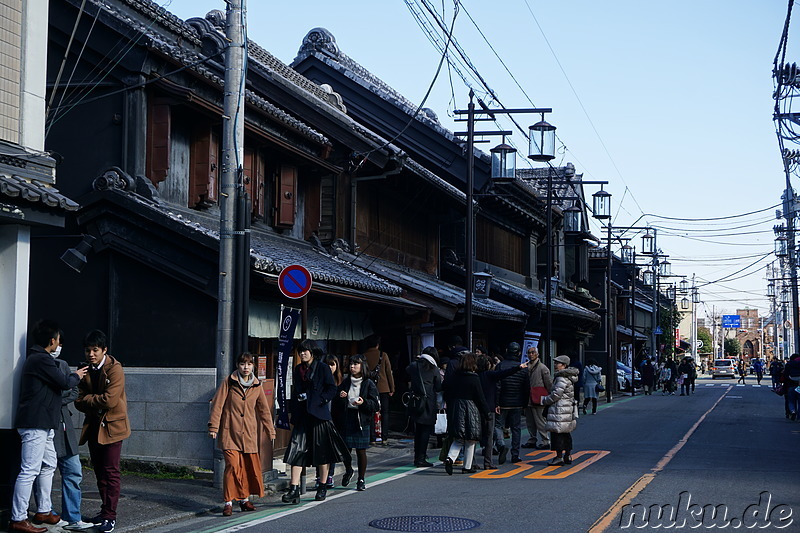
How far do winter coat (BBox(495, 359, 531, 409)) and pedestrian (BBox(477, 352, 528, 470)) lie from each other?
0.56m

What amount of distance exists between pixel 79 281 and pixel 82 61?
136 inches

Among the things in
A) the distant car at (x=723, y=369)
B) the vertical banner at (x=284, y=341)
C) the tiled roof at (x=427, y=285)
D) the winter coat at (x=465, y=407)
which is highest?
the tiled roof at (x=427, y=285)

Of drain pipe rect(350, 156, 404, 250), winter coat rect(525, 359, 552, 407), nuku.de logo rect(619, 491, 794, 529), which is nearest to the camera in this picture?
nuku.de logo rect(619, 491, 794, 529)

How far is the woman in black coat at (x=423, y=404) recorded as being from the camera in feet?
49.2

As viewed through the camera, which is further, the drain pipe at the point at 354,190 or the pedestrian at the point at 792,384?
the pedestrian at the point at 792,384

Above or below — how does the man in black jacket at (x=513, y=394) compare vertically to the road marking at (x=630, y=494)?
above

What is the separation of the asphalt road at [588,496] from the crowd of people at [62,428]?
88 centimetres

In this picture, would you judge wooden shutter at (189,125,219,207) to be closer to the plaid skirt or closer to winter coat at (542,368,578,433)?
the plaid skirt

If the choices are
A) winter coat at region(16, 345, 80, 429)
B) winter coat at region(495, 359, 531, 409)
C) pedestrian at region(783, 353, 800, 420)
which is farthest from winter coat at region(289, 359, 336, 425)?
pedestrian at region(783, 353, 800, 420)

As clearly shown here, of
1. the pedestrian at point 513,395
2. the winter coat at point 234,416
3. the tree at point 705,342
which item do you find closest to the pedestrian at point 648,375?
the pedestrian at point 513,395

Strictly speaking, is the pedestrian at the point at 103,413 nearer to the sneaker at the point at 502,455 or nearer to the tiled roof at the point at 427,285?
the sneaker at the point at 502,455

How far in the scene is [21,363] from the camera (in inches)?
384

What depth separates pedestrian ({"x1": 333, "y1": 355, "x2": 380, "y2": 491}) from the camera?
1247 centimetres

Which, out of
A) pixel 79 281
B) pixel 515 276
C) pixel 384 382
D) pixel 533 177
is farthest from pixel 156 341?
pixel 533 177
